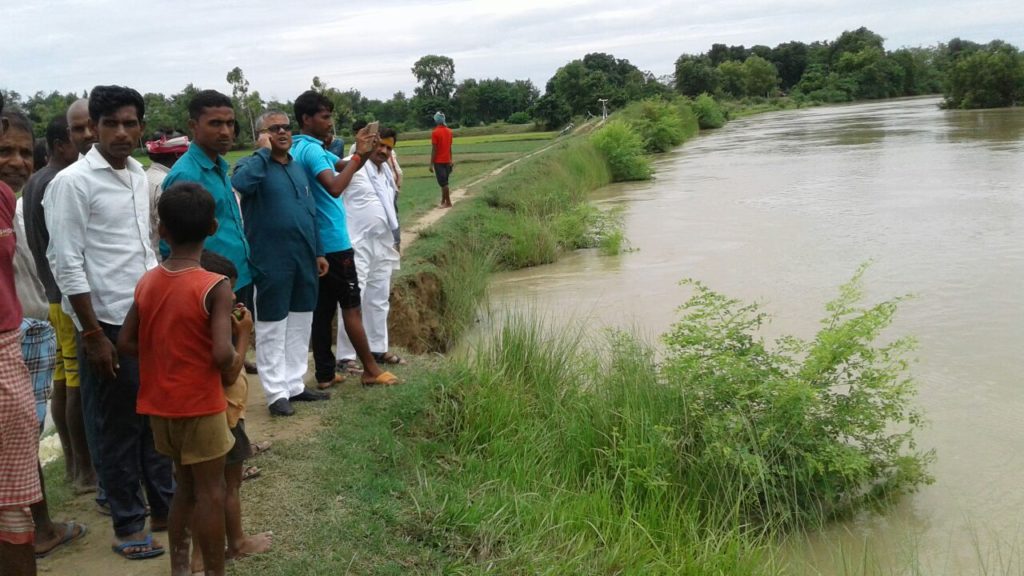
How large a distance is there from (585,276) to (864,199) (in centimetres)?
781

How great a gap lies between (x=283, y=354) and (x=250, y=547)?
159cm

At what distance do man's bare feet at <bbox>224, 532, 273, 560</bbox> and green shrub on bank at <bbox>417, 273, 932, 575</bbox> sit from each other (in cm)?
67

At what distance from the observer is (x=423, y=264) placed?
28.6 feet

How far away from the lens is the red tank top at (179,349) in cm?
302

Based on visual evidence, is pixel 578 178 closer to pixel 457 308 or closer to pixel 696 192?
pixel 696 192

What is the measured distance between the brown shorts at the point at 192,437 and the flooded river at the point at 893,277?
2562mm

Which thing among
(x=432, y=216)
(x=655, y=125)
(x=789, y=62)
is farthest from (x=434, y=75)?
(x=432, y=216)

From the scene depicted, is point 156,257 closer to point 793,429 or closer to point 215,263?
point 215,263

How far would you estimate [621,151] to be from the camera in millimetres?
22109

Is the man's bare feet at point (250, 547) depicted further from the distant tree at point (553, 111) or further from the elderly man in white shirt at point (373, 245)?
the distant tree at point (553, 111)

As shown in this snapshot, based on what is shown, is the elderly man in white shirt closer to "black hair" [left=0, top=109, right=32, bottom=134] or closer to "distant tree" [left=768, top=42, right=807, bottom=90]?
"black hair" [left=0, top=109, right=32, bottom=134]

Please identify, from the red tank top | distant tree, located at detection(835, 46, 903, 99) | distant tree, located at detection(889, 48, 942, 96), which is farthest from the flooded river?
distant tree, located at detection(889, 48, 942, 96)

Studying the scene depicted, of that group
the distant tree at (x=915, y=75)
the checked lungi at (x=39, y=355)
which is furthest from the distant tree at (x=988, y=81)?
the checked lungi at (x=39, y=355)

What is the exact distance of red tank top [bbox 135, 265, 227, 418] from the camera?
302cm
